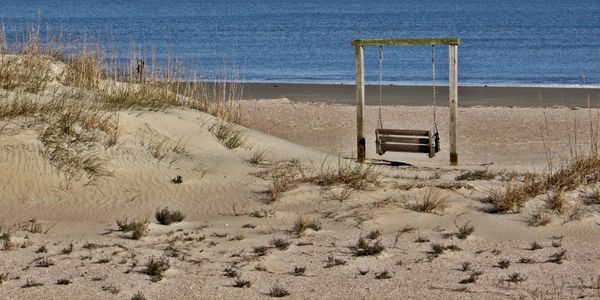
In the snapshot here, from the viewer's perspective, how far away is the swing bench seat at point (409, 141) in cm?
1396

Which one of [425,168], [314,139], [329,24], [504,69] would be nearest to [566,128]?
[314,139]

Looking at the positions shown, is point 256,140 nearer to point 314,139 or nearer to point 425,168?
point 425,168

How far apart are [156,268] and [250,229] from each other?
1.80 meters

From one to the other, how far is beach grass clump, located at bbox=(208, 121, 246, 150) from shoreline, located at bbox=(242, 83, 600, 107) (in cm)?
1009

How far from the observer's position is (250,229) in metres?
10.7

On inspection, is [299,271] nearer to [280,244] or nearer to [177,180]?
[280,244]

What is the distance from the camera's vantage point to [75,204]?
11.5 meters

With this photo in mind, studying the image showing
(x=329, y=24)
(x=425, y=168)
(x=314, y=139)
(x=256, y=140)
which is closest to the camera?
(x=425, y=168)

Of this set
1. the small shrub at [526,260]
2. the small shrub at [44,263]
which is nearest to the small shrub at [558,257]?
the small shrub at [526,260]

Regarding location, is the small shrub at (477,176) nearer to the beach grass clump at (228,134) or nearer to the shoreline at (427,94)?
the beach grass clump at (228,134)

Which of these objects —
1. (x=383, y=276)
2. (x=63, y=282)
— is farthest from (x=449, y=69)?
(x=63, y=282)

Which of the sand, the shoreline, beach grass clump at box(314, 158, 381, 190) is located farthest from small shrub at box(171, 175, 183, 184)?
the shoreline

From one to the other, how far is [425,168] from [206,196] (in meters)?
3.08

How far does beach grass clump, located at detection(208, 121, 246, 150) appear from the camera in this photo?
45.7ft
